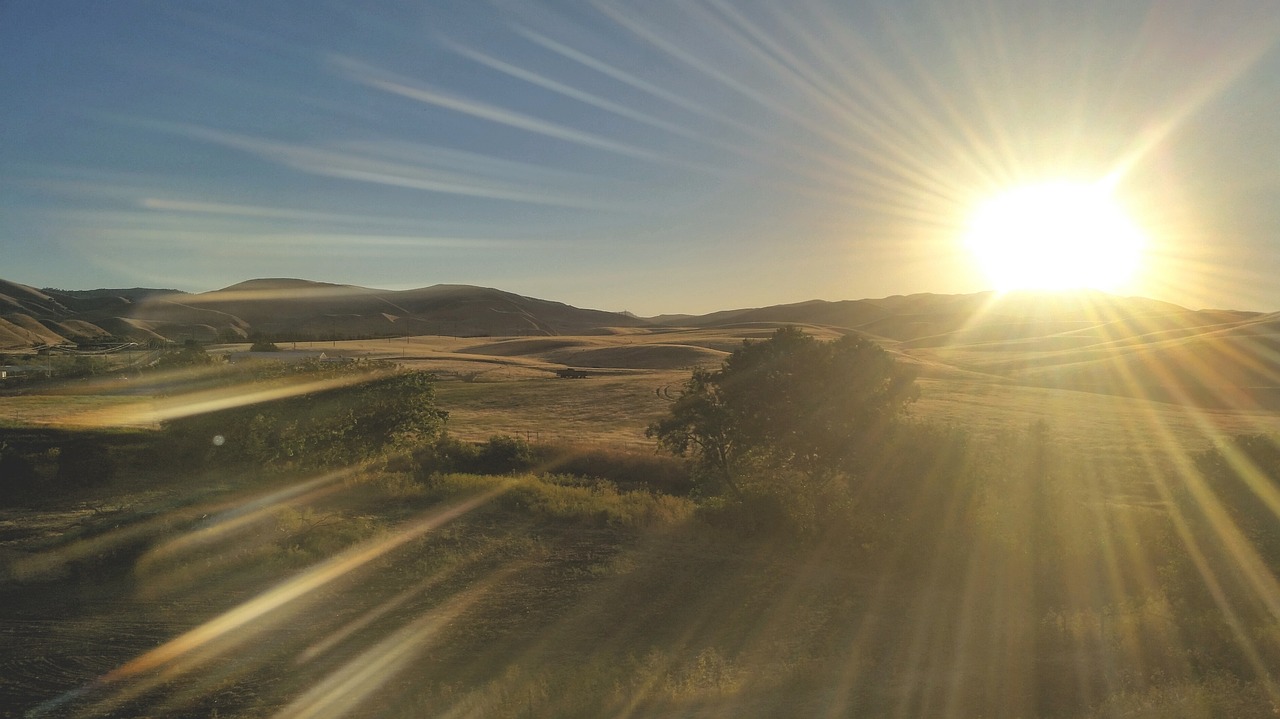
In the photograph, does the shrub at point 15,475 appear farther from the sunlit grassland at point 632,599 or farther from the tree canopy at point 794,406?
the tree canopy at point 794,406

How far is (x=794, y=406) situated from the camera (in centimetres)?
2316

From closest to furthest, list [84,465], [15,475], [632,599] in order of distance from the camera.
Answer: [632,599], [15,475], [84,465]

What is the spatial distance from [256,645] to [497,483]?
13.0 metres

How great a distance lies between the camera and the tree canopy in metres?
22.7

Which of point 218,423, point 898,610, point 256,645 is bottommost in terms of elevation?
point 898,610

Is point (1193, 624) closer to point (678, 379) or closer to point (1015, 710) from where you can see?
point (1015, 710)

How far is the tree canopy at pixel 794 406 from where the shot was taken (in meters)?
22.7

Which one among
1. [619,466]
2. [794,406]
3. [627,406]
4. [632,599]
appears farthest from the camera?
[627,406]

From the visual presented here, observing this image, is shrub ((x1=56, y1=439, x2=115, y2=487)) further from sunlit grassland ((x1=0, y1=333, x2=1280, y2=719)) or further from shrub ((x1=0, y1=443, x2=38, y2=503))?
shrub ((x1=0, y1=443, x2=38, y2=503))

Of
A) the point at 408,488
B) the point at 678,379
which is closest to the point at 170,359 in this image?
the point at 408,488

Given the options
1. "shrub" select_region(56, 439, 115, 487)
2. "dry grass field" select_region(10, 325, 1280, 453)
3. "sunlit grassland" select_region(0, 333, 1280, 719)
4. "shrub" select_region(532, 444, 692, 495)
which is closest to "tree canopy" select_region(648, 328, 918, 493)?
"sunlit grassland" select_region(0, 333, 1280, 719)

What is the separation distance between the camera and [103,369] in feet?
198

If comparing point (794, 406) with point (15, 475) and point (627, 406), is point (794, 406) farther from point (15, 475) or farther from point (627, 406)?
point (627, 406)

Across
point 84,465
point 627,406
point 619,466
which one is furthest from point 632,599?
point 627,406
